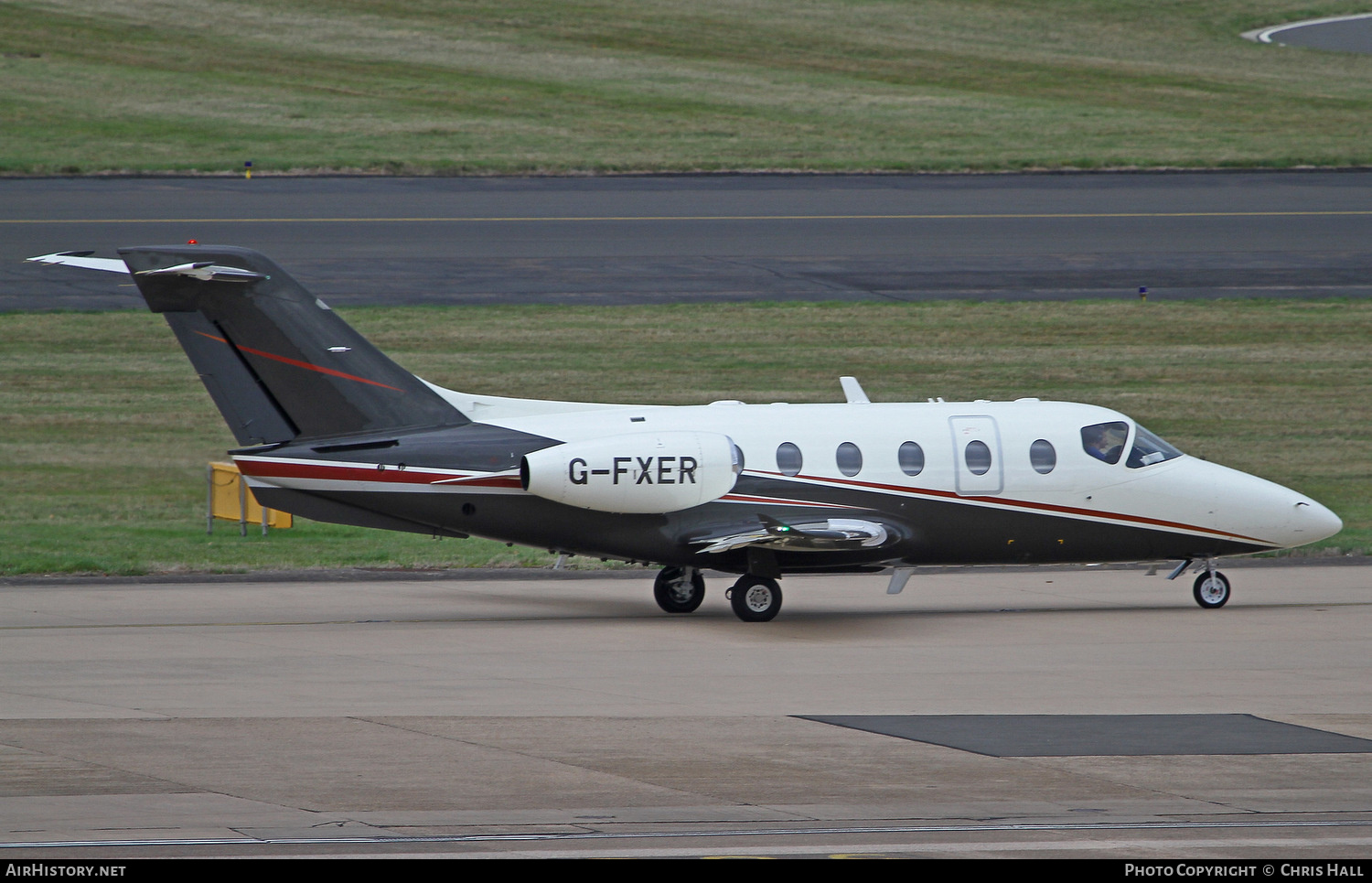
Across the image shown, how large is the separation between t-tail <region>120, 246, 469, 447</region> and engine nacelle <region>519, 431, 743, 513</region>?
197 cm

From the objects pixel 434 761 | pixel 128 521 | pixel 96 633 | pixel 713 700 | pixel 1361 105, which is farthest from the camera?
pixel 1361 105

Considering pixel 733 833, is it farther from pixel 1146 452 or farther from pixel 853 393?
pixel 1146 452

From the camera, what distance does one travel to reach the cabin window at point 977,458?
2095cm

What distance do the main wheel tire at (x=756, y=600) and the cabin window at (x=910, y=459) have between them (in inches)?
84.7

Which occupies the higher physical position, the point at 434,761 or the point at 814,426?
the point at 814,426

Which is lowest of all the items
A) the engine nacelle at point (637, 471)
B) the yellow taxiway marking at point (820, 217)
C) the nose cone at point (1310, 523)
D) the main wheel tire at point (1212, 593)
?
the main wheel tire at point (1212, 593)

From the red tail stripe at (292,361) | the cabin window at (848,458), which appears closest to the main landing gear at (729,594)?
the cabin window at (848,458)

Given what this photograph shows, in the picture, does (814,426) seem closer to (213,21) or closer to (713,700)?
(713,700)

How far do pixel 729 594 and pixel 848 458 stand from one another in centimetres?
219

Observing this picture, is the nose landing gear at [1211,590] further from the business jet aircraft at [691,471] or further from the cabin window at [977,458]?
the cabin window at [977,458]

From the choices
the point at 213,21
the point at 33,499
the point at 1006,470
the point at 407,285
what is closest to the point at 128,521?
the point at 33,499

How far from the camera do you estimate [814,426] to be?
2086cm

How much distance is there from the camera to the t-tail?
767 inches

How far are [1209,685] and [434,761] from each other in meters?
7.75
